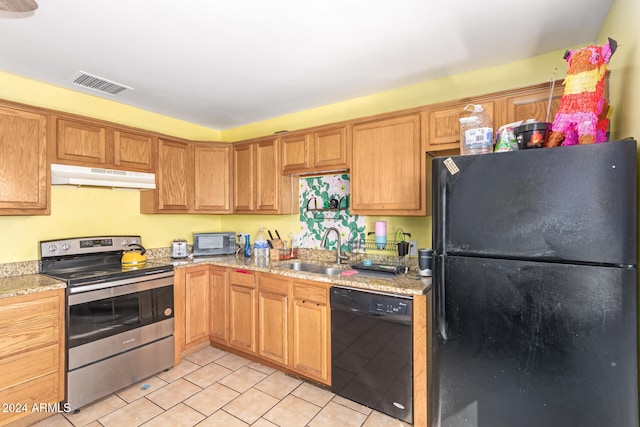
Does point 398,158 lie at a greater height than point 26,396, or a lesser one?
greater

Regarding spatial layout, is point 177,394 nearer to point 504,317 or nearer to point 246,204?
point 246,204

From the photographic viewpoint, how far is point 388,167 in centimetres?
245

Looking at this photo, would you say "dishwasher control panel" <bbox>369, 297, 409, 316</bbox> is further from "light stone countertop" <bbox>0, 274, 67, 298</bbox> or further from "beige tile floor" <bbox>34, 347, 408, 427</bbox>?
"light stone countertop" <bbox>0, 274, 67, 298</bbox>

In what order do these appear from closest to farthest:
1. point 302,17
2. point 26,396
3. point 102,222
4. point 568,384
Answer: point 568,384, point 302,17, point 26,396, point 102,222

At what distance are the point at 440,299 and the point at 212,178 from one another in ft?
9.30

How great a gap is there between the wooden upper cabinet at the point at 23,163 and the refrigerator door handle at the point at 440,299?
2854mm

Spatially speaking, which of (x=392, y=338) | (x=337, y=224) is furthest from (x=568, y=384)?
(x=337, y=224)

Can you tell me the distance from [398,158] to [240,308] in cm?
200

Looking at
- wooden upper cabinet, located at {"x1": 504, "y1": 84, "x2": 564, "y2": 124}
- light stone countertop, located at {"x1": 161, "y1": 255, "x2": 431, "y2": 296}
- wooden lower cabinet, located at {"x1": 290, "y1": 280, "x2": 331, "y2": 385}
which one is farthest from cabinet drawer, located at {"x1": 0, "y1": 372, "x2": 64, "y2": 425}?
wooden upper cabinet, located at {"x1": 504, "y1": 84, "x2": 564, "y2": 124}

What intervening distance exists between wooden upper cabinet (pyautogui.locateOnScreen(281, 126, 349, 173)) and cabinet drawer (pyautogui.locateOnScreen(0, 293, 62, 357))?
2.13m

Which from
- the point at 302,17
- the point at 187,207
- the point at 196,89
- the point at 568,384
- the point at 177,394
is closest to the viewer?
the point at 568,384

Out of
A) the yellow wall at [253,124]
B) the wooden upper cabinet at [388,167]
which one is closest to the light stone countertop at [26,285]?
the yellow wall at [253,124]

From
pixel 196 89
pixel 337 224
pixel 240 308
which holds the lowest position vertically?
pixel 240 308

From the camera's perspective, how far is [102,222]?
293 centimetres
